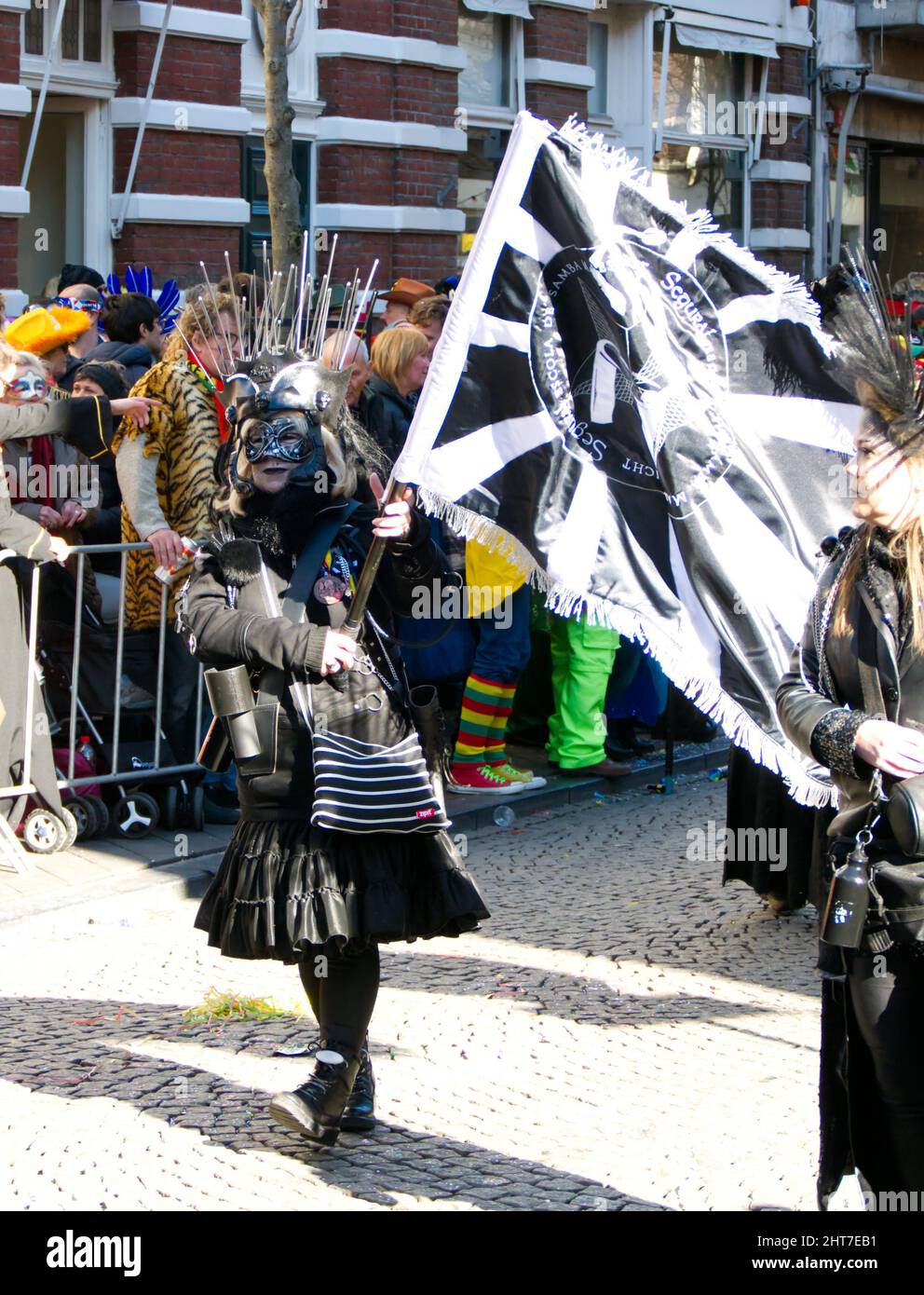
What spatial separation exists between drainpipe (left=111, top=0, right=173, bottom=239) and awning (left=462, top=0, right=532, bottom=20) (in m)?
4.26

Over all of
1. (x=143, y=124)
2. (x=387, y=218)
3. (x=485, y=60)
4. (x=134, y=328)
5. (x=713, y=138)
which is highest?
(x=485, y=60)

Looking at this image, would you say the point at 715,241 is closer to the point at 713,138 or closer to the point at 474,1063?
the point at 474,1063

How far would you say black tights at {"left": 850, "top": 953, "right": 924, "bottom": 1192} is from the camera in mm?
3551

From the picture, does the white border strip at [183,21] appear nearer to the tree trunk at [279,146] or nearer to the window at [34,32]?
the window at [34,32]

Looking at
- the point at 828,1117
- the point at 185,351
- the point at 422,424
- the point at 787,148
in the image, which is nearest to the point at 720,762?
the point at 185,351

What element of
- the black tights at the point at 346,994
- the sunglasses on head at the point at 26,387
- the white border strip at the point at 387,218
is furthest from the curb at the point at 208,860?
the white border strip at the point at 387,218

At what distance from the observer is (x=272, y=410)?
459 centimetres

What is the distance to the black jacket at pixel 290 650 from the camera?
4449 millimetres

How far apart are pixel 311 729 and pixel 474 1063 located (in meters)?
1.34

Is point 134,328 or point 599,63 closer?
point 134,328

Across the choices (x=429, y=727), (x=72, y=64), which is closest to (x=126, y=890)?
(x=429, y=727)

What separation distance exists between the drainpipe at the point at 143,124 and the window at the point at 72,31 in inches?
17.8

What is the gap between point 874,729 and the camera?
353cm
